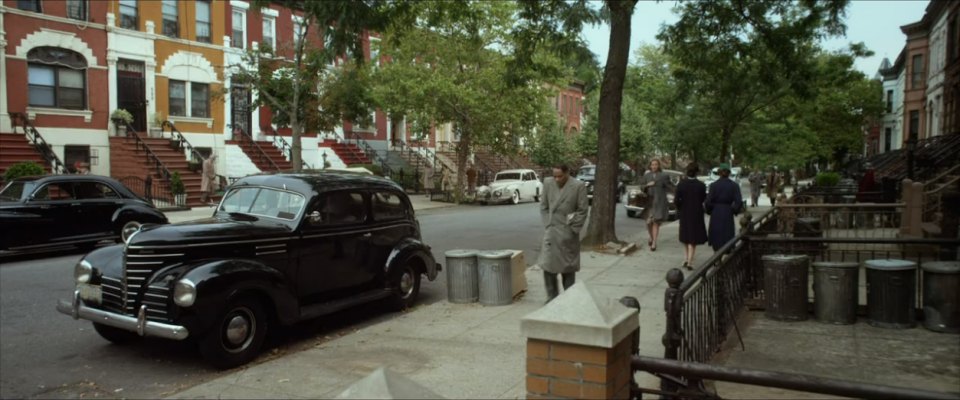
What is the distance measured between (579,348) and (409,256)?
5566mm

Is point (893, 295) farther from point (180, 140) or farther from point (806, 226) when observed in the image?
point (180, 140)

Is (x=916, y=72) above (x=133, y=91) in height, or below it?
above

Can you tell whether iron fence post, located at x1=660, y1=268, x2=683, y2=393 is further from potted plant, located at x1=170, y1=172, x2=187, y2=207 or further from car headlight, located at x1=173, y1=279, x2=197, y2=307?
potted plant, located at x1=170, y1=172, x2=187, y2=207

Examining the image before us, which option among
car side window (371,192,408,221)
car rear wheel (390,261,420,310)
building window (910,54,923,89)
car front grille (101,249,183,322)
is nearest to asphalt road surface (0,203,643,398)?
car rear wheel (390,261,420,310)

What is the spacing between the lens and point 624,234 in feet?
58.6

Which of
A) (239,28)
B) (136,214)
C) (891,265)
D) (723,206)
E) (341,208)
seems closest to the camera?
(891,265)

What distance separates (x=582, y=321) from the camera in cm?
320

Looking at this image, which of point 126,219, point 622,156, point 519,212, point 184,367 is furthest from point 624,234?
point 622,156

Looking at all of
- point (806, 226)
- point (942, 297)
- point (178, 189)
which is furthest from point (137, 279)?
point (178, 189)

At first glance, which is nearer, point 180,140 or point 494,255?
point 494,255

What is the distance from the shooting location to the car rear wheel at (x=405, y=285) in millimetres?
8414

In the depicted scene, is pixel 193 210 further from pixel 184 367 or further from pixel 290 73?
pixel 184 367

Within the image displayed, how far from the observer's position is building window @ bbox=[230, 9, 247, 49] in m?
29.3

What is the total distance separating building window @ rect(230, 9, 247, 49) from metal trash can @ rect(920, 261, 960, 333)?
1094 inches
